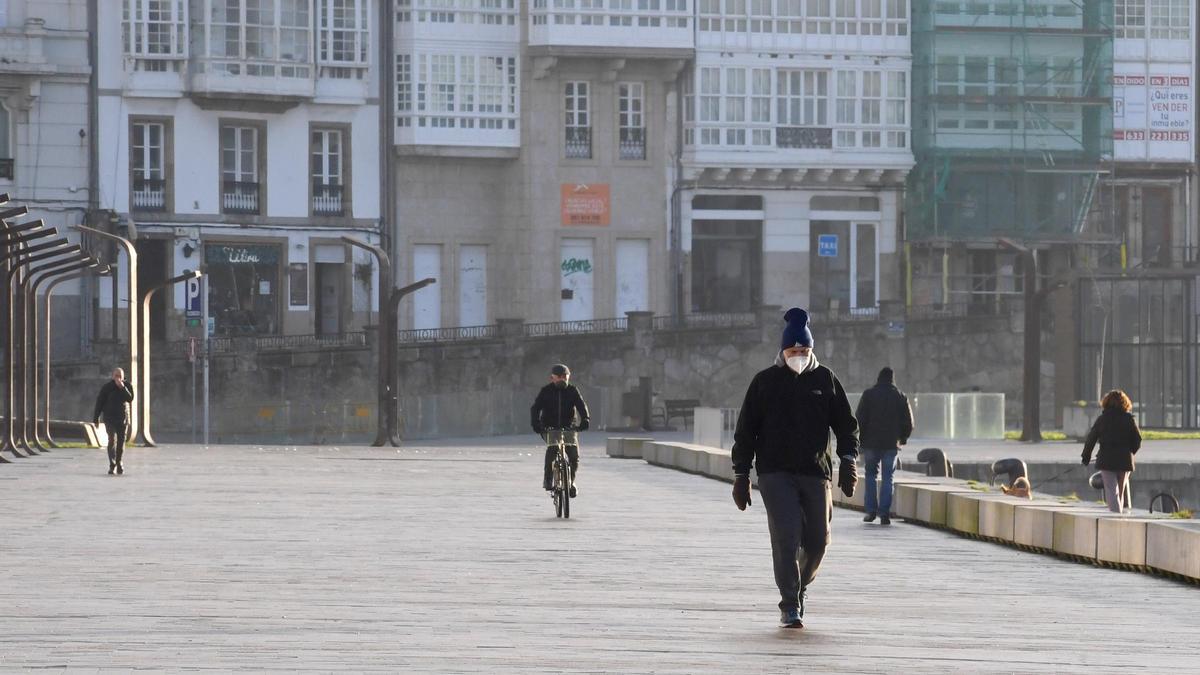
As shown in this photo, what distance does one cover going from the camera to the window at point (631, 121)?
2527 inches

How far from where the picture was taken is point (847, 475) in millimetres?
12531

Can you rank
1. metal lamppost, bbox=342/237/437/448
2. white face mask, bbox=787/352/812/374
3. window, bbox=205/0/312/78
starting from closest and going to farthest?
1. white face mask, bbox=787/352/812/374
2. metal lamppost, bbox=342/237/437/448
3. window, bbox=205/0/312/78

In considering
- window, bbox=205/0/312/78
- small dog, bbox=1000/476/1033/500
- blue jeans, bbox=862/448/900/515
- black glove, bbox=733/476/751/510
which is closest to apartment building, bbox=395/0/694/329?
window, bbox=205/0/312/78

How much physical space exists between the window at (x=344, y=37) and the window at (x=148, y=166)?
182 inches

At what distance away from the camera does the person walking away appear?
31328mm

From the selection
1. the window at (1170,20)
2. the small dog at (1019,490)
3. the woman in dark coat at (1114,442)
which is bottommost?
the small dog at (1019,490)

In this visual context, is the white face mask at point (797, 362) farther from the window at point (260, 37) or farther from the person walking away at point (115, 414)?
the window at point (260, 37)

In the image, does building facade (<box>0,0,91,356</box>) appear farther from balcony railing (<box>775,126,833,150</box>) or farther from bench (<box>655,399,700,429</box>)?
balcony railing (<box>775,126,833,150</box>)

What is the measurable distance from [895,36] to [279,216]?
17820 mm

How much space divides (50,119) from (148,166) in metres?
2.66

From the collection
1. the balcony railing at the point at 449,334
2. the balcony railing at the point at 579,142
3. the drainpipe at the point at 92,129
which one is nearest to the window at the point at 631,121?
the balcony railing at the point at 579,142

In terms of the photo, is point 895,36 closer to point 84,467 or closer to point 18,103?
point 18,103

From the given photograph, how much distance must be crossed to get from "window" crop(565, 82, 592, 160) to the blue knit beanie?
51540 millimetres

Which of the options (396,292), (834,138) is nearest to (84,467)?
(396,292)
